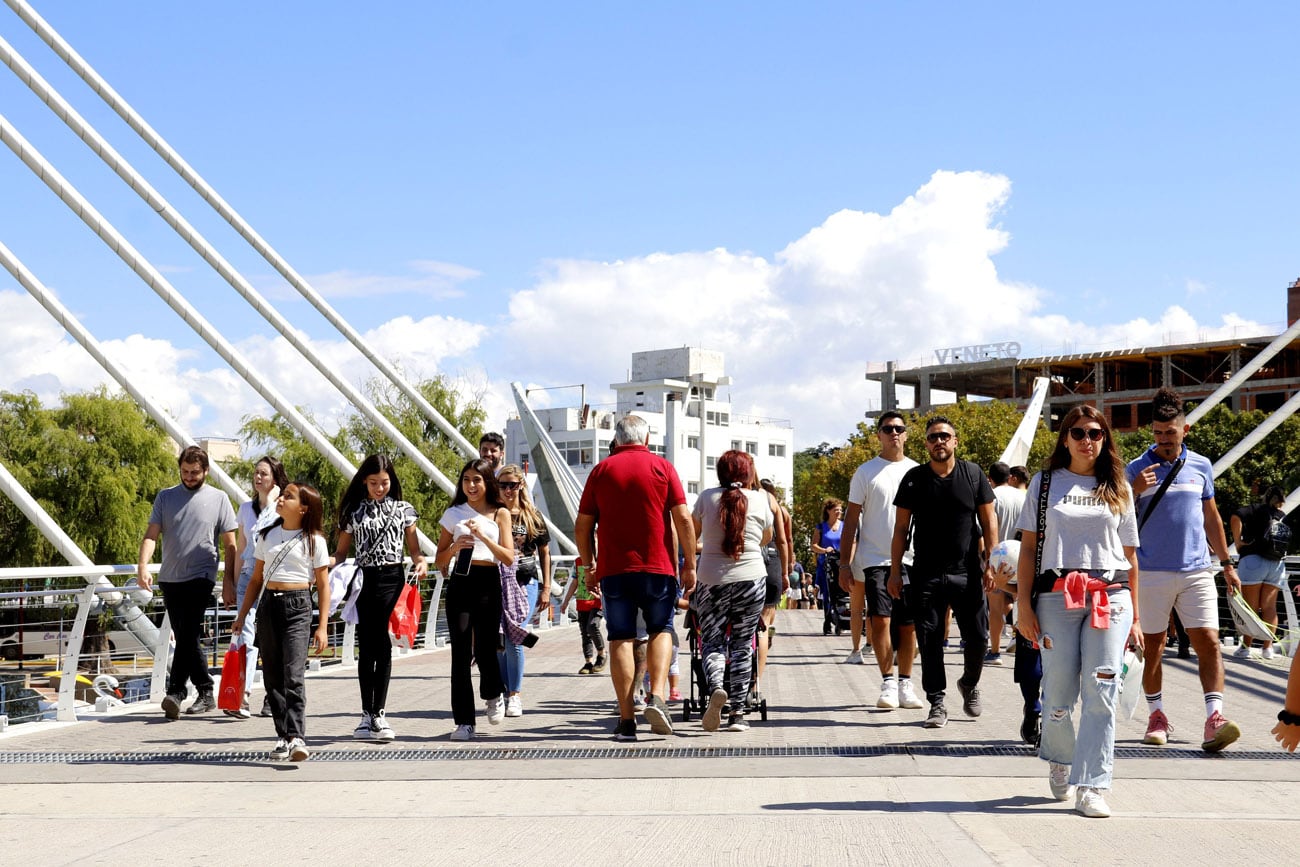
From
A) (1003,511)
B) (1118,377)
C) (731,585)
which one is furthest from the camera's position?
(1118,377)

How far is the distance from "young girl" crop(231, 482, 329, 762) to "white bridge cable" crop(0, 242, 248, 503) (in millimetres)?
8504

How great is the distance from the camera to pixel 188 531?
9.98 m

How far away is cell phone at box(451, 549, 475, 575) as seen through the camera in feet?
30.0

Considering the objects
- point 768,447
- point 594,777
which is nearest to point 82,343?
point 594,777

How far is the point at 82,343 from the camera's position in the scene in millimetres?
17406

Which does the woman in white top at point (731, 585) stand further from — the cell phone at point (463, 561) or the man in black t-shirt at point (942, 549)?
the cell phone at point (463, 561)

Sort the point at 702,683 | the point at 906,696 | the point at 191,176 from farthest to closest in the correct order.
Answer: the point at 191,176 < the point at 906,696 < the point at 702,683

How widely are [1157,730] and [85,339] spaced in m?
13.3

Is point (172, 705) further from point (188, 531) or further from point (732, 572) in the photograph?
point (732, 572)

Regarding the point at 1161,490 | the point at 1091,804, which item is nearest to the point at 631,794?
the point at 1091,804

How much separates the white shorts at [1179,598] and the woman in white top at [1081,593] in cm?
174

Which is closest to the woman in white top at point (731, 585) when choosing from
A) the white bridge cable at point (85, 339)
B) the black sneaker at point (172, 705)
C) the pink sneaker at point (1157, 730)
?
the pink sneaker at point (1157, 730)

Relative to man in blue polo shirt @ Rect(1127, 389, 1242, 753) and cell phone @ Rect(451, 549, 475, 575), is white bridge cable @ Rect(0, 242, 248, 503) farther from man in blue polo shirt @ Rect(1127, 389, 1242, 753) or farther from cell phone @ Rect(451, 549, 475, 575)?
man in blue polo shirt @ Rect(1127, 389, 1242, 753)

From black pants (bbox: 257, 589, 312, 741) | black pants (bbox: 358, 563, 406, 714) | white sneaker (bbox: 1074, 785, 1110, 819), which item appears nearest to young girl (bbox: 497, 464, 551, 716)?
black pants (bbox: 358, 563, 406, 714)
